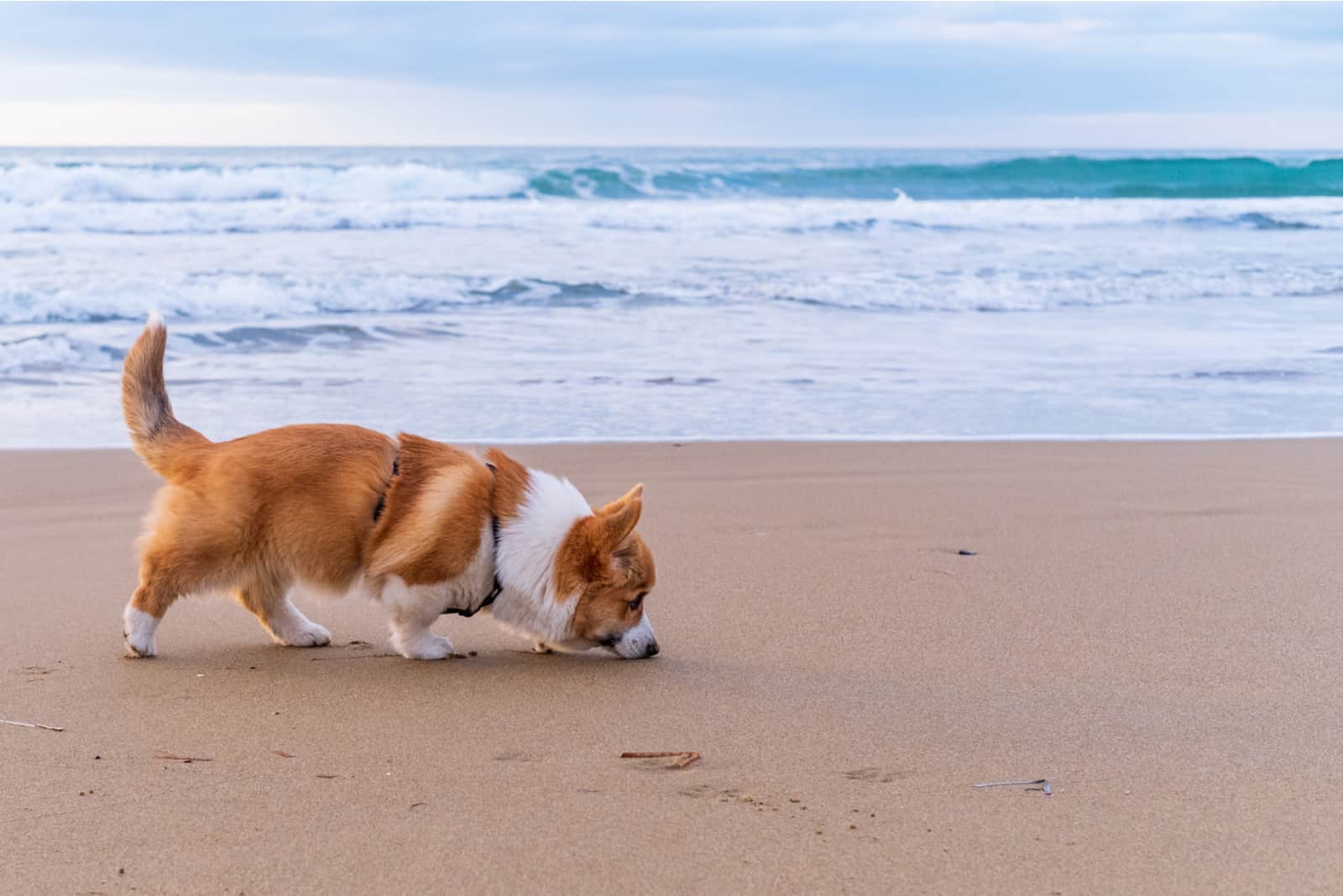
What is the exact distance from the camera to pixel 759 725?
10.5ft

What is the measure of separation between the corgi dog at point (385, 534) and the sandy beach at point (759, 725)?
0.18 m

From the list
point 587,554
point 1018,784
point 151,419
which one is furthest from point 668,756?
point 151,419

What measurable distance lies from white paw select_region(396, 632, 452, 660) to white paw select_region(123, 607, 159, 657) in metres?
0.68

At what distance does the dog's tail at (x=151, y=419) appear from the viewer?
372 cm

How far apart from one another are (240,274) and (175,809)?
12.7m

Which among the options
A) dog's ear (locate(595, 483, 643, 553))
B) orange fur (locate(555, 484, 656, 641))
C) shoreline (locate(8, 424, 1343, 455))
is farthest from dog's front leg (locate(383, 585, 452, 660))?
shoreline (locate(8, 424, 1343, 455))

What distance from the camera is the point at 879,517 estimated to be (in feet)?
18.1

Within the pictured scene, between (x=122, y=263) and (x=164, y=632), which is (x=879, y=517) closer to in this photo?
(x=164, y=632)

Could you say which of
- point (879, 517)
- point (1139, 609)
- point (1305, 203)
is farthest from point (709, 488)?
point (1305, 203)

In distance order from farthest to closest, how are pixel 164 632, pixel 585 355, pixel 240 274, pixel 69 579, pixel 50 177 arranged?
pixel 50 177, pixel 240 274, pixel 585 355, pixel 69 579, pixel 164 632

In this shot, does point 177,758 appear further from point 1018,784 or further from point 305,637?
point 1018,784

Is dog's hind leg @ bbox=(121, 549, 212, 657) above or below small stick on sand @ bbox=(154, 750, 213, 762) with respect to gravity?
above

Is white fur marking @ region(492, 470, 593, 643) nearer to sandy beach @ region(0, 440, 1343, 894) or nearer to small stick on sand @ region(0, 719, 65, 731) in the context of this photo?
sandy beach @ region(0, 440, 1343, 894)

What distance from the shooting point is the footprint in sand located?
111 inches
